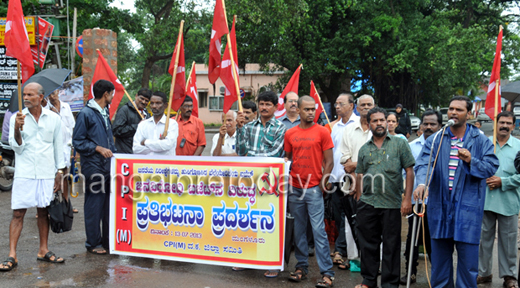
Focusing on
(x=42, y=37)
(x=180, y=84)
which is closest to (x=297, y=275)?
(x=180, y=84)

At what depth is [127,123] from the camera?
7324mm

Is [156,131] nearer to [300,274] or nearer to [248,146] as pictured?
[248,146]

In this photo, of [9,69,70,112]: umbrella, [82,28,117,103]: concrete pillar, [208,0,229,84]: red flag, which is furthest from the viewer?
[82,28,117,103]: concrete pillar

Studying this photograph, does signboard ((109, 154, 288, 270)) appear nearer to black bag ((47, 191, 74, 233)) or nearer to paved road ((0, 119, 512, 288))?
paved road ((0, 119, 512, 288))

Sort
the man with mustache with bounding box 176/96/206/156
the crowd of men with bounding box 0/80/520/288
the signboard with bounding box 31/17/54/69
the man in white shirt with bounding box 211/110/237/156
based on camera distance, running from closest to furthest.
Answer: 1. the crowd of men with bounding box 0/80/520/288
2. the man in white shirt with bounding box 211/110/237/156
3. the man with mustache with bounding box 176/96/206/156
4. the signboard with bounding box 31/17/54/69

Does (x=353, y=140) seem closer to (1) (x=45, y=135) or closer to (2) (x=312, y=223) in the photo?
(2) (x=312, y=223)

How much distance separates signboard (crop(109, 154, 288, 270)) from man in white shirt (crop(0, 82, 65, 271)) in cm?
75

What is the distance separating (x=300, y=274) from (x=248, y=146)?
147 centimetres

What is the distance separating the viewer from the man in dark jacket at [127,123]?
23.8ft

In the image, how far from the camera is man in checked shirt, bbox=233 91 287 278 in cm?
562

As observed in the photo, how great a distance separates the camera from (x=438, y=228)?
4762 millimetres

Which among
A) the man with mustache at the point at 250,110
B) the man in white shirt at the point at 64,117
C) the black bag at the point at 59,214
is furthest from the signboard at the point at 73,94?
the black bag at the point at 59,214

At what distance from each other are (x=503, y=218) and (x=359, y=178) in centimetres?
159

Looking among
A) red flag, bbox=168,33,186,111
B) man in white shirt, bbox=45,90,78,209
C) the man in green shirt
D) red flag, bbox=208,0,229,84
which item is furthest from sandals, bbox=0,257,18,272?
the man in green shirt
